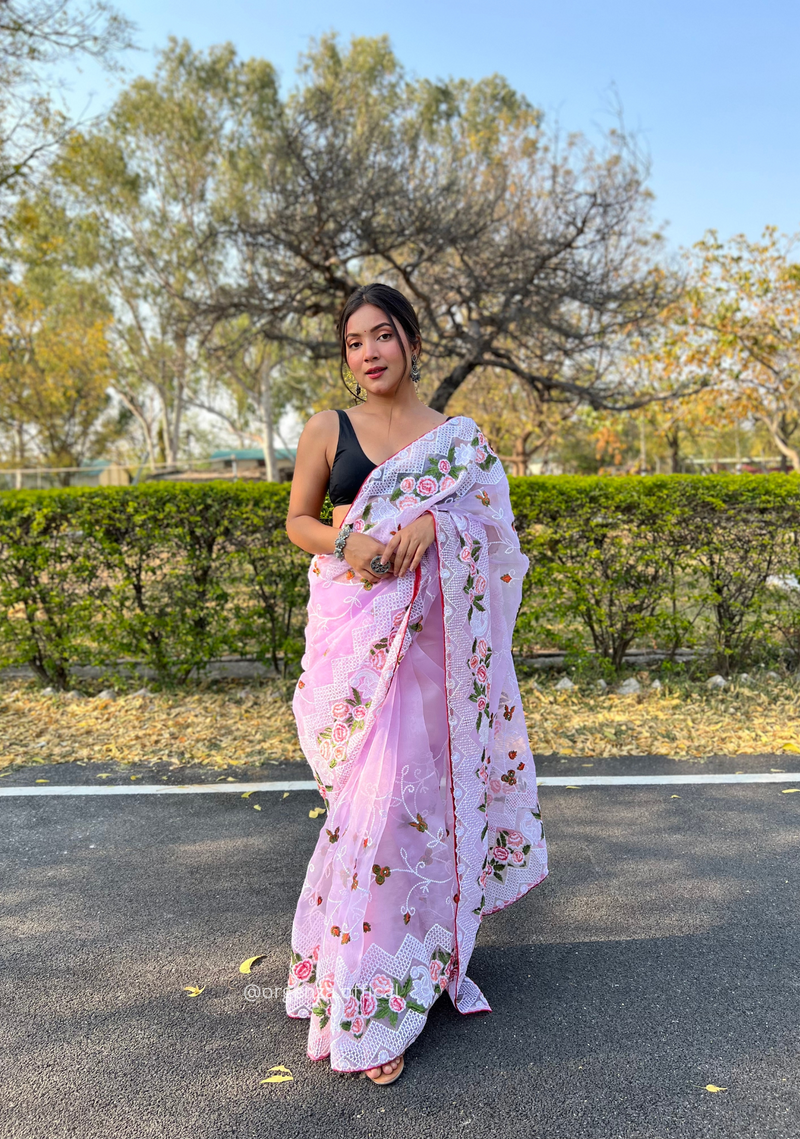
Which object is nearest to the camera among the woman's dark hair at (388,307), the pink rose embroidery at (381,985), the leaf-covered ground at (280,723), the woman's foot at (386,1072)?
the woman's foot at (386,1072)

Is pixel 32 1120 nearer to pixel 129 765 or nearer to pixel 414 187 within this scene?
pixel 129 765

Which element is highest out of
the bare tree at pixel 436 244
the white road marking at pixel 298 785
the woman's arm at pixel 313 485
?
the bare tree at pixel 436 244

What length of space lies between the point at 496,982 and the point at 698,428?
28860 mm

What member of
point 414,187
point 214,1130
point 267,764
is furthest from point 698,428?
point 214,1130

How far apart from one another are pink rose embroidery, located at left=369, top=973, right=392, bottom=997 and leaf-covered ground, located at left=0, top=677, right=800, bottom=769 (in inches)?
98.7

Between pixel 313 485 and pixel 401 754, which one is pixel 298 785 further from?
pixel 313 485

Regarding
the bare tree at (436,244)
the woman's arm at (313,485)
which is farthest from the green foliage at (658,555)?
the bare tree at (436,244)

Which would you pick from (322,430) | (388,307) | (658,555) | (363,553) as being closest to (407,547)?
(363,553)

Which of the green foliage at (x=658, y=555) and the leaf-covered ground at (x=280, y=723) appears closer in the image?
the leaf-covered ground at (x=280, y=723)

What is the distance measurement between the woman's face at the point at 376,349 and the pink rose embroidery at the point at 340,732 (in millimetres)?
1038

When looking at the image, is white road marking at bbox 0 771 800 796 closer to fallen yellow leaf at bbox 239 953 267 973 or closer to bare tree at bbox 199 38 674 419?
fallen yellow leaf at bbox 239 953 267 973

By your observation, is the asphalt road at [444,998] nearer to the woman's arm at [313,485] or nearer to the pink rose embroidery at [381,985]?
the pink rose embroidery at [381,985]

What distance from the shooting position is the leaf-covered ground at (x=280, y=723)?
15.5ft

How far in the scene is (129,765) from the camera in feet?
15.2
